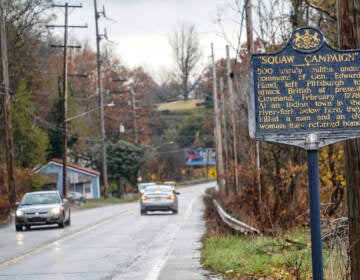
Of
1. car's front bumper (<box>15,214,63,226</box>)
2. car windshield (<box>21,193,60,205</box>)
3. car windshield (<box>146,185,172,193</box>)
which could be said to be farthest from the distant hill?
car's front bumper (<box>15,214,63,226</box>)

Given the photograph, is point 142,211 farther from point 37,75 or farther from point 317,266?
point 317,266

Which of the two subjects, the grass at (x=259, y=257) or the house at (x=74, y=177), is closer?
the grass at (x=259, y=257)

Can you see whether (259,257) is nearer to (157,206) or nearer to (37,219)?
(37,219)

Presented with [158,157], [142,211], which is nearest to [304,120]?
[142,211]

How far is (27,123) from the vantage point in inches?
2357

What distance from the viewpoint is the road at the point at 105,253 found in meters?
15.1

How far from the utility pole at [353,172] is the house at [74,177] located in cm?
5625

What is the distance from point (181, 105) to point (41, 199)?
73.1m

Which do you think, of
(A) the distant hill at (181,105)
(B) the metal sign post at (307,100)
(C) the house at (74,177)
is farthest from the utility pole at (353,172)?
(A) the distant hill at (181,105)

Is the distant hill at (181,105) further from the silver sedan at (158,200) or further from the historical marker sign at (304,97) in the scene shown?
the historical marker sign at (304,97)

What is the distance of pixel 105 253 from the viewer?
63.5ft

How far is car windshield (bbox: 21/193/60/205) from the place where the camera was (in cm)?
3059

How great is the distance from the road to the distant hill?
227 ft

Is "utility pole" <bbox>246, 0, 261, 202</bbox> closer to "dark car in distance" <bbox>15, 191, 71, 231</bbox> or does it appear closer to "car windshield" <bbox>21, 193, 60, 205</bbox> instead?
"dark car in distance" <bbox>15, 191, 71, 231</bbox>
